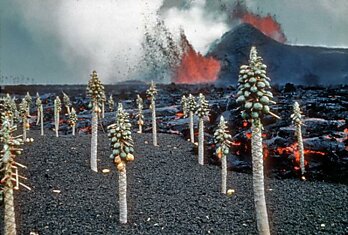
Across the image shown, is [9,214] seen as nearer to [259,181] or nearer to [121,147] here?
[121,147]

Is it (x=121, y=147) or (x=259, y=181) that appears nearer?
(x=259, y=181)

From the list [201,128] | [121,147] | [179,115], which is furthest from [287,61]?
[121,147]

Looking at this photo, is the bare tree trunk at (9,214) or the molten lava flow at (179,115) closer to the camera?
the bare tree trunk at (9,214)

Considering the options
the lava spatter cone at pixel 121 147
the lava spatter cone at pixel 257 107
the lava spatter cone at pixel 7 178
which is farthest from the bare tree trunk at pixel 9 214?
the lava spatter cone at pixel 257 107

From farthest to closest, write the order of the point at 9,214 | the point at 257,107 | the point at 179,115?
the point at 179,115, the point at 257,107, the point at 9,214

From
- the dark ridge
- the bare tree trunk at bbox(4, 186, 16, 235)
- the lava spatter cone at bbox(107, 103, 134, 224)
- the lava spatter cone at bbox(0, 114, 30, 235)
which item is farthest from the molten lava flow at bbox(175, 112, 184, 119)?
the dark ridge

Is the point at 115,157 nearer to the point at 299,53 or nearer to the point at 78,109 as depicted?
the point at 78,109

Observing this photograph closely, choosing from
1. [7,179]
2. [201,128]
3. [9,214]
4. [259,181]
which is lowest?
[9,214]

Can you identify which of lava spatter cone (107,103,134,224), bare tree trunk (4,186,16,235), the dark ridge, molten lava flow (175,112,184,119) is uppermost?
the dark ridge

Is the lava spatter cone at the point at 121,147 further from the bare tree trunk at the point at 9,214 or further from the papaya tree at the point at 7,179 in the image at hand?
the bare tree trunk at the point at 9,214

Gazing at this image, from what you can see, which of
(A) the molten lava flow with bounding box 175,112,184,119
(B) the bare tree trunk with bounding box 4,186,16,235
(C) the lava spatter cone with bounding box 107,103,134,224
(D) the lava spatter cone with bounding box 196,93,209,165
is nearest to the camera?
(B) the bare tree trunk with bounding box 4,186,16,235

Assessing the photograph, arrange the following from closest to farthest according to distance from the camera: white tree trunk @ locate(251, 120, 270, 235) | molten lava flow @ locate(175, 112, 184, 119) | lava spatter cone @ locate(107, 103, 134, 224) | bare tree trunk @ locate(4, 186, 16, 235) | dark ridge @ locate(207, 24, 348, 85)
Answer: bare tree trunk @ locate(4, 186, 16, 235) → white tree trunk @ locate(251, 120, 270, 235) → lava spatter cone @ locate(107, 103, 134, 224) → molten lava flow @ locate(175, 112, 184, 119) → dark ridge @ locate(207, 24, 348, 85)

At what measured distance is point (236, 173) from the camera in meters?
39.8

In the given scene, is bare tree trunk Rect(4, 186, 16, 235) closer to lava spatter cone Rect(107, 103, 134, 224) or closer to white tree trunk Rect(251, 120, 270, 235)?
lava spatter cone Rect(107, 103, 134, 224)
